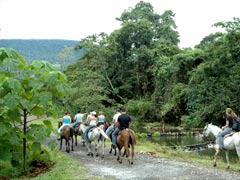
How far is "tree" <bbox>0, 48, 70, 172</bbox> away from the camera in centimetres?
914

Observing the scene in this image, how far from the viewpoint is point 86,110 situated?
27609mm

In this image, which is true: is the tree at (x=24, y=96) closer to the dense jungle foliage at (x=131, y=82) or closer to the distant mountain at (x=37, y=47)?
the dense jungle foliage at (x=131, y=82)

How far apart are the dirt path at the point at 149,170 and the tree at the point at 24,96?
2274 mm

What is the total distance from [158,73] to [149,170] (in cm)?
2659

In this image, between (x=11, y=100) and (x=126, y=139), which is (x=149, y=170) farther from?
(x=11, y=100)

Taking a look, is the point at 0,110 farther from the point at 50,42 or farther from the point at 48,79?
the point at 50,42

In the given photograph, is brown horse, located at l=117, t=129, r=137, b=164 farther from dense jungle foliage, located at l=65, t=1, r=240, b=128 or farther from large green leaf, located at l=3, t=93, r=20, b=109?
dense jungle foliage, located at l=65, t=1, r=240, b=128

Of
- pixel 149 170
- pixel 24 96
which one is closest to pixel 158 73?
pixel 149 170

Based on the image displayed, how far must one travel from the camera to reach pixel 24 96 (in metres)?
9.87

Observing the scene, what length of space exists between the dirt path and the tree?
2.27m

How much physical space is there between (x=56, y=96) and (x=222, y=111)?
1909 cm

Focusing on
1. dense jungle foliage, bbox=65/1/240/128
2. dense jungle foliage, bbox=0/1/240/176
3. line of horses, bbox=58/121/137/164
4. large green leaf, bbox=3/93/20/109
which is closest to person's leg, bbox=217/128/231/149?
line of horses, bbox=58/121/137/164

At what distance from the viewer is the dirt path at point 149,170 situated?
978 cm

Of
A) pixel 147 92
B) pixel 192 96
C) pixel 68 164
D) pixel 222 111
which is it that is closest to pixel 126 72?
pixel 147 92
